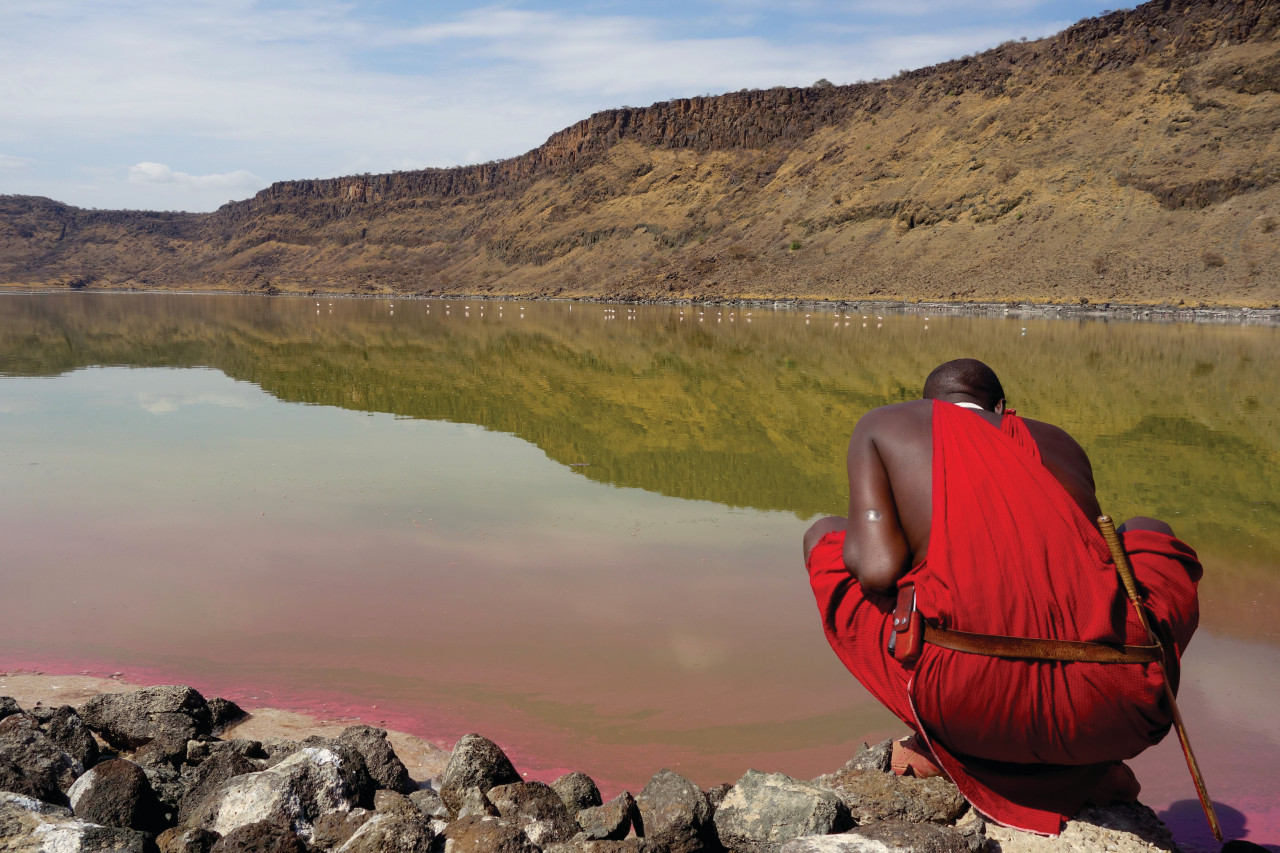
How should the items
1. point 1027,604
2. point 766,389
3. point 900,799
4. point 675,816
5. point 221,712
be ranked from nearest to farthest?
point 1027,604, point 675,816, point 900,799, point 221,712, point 766,389

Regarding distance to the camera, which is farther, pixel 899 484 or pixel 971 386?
pixel 971 386

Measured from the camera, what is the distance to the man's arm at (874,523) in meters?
2.98

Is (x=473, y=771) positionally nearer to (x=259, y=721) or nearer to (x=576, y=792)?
(x=576, y=792)

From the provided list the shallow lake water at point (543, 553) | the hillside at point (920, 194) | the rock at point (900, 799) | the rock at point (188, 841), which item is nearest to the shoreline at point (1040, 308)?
the hillside at point (920, 194)

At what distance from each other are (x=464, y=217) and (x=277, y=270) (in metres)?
31.9

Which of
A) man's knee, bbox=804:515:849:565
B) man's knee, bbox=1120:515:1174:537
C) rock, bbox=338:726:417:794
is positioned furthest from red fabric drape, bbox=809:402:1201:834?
rock, bbox=338:726:417:794

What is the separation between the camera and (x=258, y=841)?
2.91 m

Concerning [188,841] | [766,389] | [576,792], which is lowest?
[576,792]

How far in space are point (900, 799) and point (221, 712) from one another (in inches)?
130

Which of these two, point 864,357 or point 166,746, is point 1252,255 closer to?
point 864,357

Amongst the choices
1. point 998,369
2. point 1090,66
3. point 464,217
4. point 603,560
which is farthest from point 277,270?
point 603,560

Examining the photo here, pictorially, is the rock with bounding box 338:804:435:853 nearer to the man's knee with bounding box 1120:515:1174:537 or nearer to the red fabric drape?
the red fabric drape

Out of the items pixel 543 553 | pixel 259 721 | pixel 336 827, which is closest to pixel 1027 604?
pixel 336 827

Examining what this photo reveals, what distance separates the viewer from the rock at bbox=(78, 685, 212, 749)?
159 inches
